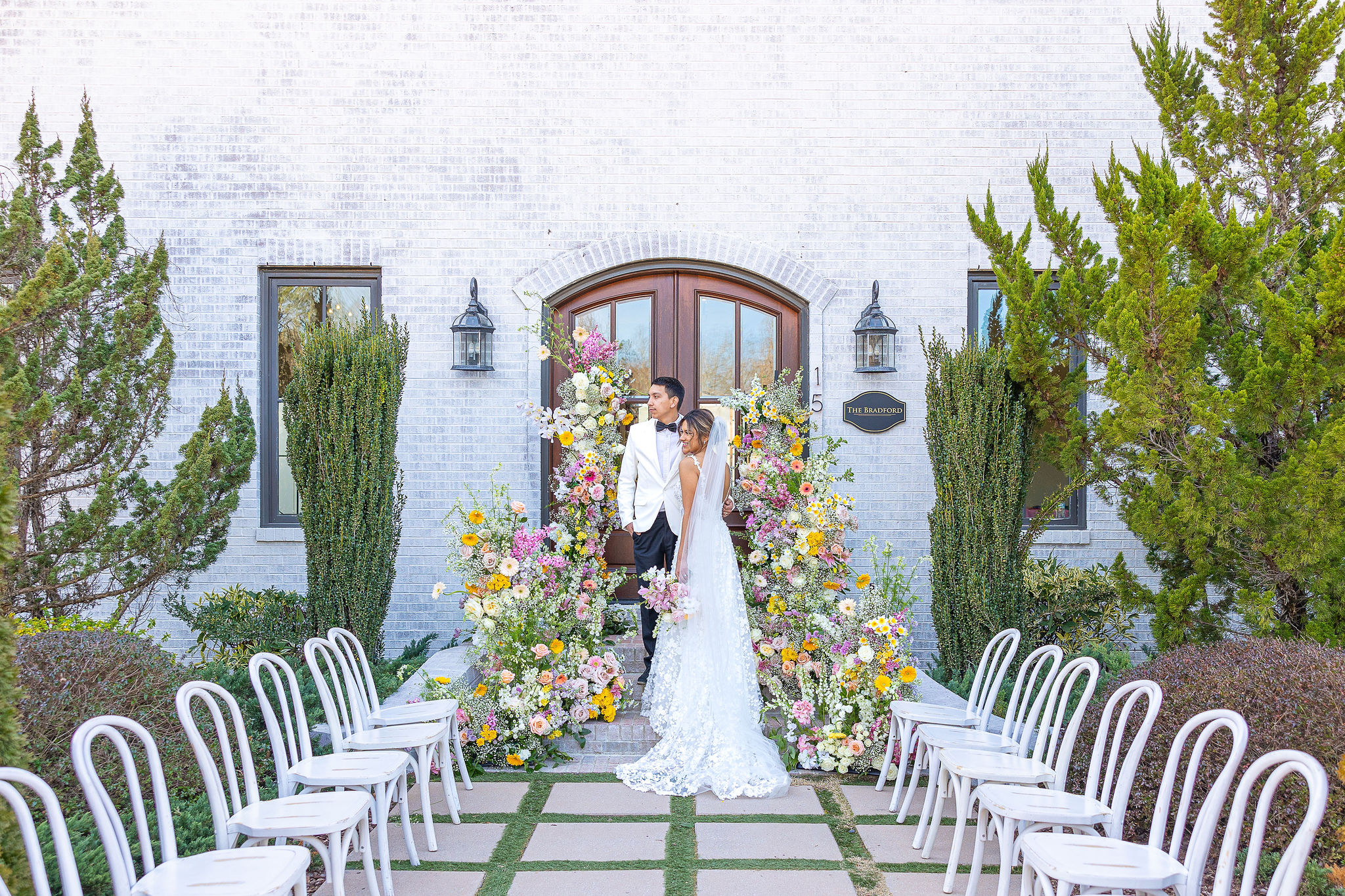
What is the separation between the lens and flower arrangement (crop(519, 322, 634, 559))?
209 inches

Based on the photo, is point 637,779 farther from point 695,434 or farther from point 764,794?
point 695,434

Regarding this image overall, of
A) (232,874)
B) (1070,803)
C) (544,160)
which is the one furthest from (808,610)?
(544,160)

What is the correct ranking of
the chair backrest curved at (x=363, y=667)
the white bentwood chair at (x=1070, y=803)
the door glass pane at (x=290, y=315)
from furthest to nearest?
the door glass pane at (x=290, y=315), the chair backrest curved at (x=363, y=667), the white bentwood chair at (x=1070, y=803)

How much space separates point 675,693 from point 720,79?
14.2ft

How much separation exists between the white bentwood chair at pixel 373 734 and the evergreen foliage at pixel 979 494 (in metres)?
3.06

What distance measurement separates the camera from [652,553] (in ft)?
17.0

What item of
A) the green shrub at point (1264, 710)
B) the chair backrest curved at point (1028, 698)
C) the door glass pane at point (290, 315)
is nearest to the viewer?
the green shrub at point (1264, 710)

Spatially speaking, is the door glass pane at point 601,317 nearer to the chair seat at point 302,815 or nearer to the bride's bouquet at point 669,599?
the bride's bouquet at point 669,599

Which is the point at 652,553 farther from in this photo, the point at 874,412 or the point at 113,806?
the point at 113,806

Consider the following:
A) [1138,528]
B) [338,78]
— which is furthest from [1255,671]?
[338,78]

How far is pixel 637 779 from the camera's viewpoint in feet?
13.5

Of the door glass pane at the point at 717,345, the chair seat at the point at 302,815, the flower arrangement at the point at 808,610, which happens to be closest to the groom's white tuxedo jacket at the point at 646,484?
the flower arrangement at the point at 808,610

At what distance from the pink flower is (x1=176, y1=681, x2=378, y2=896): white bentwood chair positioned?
2.19 meters

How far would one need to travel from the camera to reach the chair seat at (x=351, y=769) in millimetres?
2965
